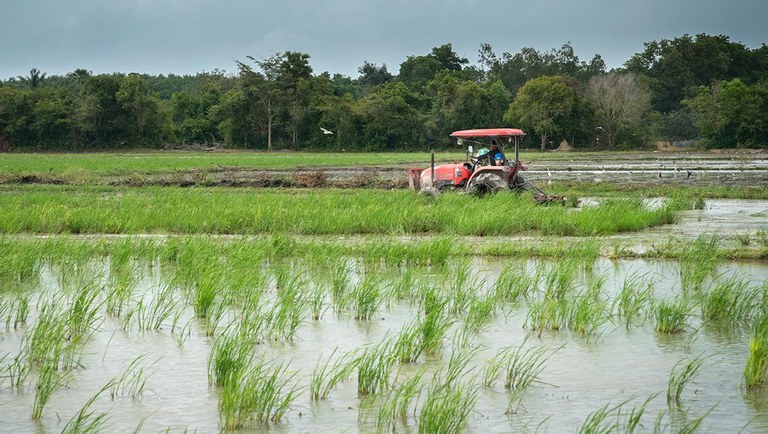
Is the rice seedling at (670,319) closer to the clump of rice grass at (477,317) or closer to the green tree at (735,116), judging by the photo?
the clump of rice grass at (477,317)

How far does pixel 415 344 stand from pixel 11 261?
221 inches

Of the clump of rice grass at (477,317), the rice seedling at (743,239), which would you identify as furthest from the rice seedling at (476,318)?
the rice seedling at (743,239)

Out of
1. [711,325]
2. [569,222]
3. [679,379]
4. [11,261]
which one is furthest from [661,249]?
[11,261]

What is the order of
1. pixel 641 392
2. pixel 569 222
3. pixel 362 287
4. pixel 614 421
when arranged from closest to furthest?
1. pixel 614 421
2. pixel 641 392
3. pixel 362 287
4. pixel 569 222

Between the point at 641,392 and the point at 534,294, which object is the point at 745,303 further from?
the point at 641,392

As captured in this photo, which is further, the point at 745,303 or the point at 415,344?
the point at 745,303

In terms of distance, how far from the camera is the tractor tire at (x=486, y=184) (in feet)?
58.3

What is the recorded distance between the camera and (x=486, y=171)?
18000mm

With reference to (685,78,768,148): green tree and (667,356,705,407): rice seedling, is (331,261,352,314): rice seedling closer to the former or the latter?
(667,356,705,407): rice seedling

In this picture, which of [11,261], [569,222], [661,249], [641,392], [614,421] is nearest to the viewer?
[614,421]

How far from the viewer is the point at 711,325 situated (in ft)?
26.4

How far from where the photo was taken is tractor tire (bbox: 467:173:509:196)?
58.3 feet

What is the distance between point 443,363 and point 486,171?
37.3 feet

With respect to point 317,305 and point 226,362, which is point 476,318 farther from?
point 226,362
